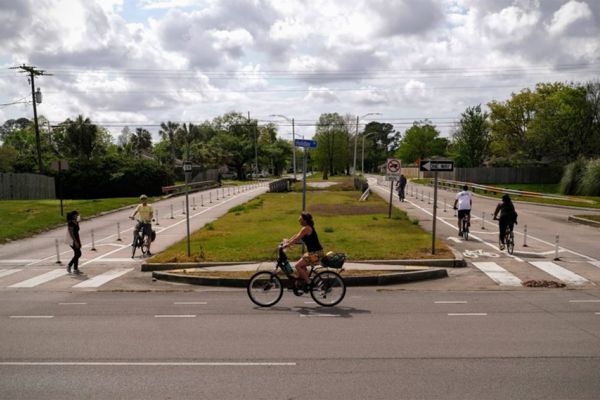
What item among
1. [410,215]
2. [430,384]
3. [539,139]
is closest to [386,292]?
[430,384]

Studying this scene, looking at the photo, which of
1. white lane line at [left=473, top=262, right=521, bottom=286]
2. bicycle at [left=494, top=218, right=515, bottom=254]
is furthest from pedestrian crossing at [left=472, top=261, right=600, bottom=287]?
bicycle at [left=494, top=218, right=515, bottom=254]

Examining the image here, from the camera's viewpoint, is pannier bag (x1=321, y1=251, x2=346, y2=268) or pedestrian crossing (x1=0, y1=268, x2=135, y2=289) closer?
pannier bag (x1=321, y1=251, x2=346, y2=268)

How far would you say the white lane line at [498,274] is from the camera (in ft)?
41.3

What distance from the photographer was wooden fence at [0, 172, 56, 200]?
40438 millimetres

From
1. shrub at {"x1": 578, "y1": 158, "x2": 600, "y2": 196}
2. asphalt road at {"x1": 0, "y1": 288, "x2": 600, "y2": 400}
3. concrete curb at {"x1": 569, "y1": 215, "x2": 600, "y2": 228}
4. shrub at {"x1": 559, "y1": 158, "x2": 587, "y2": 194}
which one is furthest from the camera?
shrub at {"x1": 559, "y1": 158, "x2": 587, "y2": 194}

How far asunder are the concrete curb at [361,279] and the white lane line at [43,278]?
2951 mm

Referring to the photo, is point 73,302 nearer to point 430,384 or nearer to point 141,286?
point 141,286

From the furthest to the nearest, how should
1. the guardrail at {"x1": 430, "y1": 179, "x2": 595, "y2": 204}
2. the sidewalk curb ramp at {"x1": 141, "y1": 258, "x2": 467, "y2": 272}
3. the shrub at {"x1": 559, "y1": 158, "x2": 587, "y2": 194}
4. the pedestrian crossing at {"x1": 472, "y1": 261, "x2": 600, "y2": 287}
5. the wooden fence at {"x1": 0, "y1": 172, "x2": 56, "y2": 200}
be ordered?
the shrub at {"x1": 559, "y1": 158, "x2": 587, "y2": 194} < the wooden fence at {"x1": 0, "y1": 172, "x2": 56, "y2": 200} < the guardrail at {"x1": 430, "y1": 179, "x2": 595, "y2": 204} < the sidewalk curb ramp at {"x1": 141, "y1": 258, "x2": 467, "y2": 272} < the pedestrian crossing at {"x1": 472, "y1": 261, "x2": 600, "y2": 287}

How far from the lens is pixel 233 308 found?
1041 cm

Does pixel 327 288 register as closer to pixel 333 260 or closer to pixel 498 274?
pixel 333 260

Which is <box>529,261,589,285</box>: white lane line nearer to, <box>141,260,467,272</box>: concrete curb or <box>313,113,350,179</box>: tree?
<box>141,260,467,272</box>: concrete curb

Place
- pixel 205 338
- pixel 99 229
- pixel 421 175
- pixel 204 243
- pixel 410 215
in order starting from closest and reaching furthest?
1. pixel 205 338
2. pixel 204 243
3. pixel 99 229
4. pixel 410 215
5. pixel 421 175

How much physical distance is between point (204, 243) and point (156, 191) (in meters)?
31.3

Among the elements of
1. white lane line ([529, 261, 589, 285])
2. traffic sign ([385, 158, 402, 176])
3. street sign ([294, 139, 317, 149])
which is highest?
street sign ([294, 139, 317, 149])
